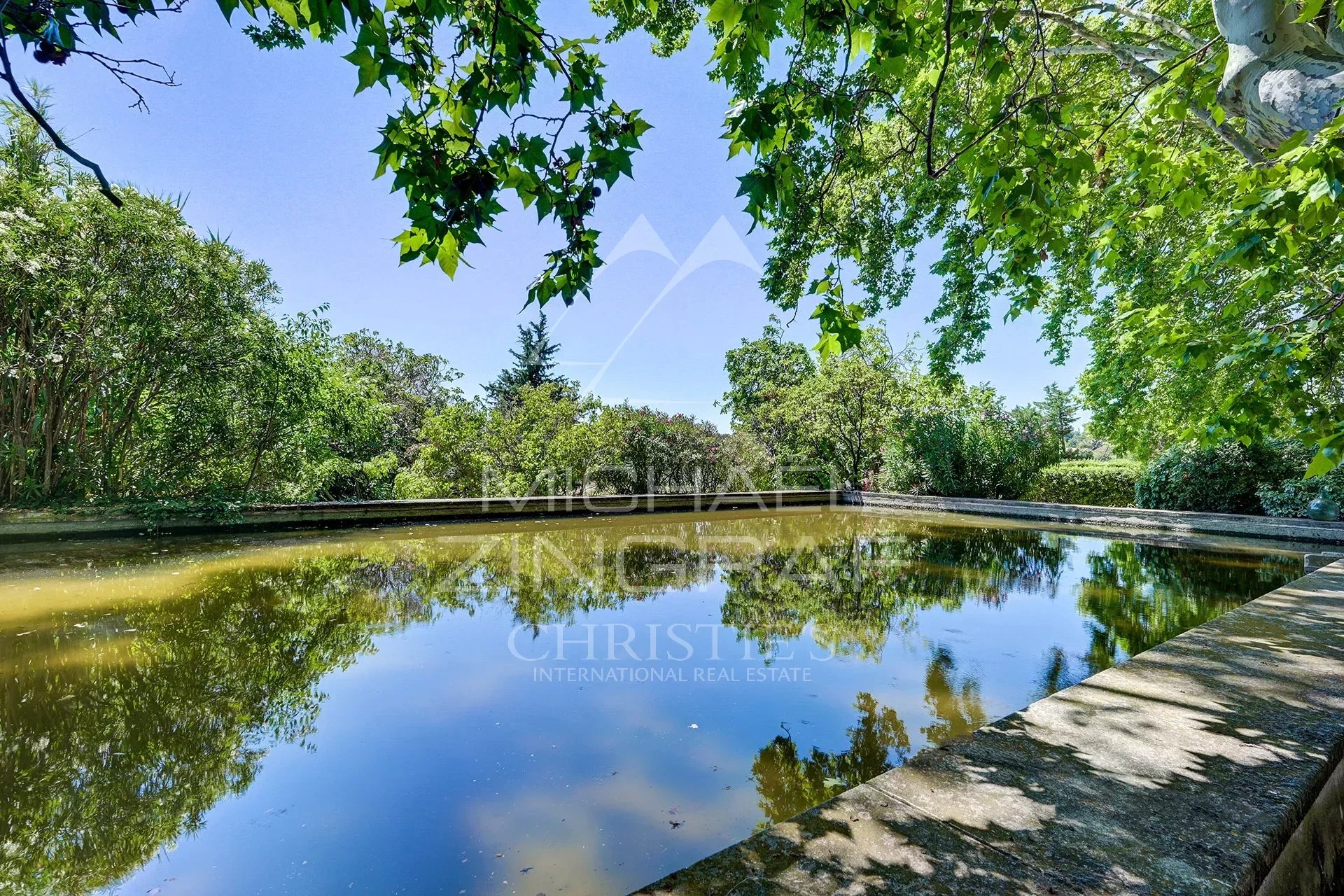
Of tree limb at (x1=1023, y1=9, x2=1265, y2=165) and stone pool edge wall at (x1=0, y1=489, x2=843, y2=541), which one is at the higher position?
tree limb at (x1=1023, y1=9, x2=1265, y2=165)

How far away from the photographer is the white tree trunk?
7.75 ft

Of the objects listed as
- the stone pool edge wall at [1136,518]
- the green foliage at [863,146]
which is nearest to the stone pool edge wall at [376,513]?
the stone pool edge wall at [1136,518]

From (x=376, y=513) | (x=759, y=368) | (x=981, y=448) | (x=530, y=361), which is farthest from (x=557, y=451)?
(x=530, y=361)

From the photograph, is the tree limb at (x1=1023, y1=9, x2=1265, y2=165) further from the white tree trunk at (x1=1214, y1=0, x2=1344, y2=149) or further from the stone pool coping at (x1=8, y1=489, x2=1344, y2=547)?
the stone pool coping at (x1=8, y1=489, x2=1344, y2=547)

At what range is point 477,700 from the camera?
2.50 metres

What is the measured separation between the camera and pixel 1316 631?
2.43 m

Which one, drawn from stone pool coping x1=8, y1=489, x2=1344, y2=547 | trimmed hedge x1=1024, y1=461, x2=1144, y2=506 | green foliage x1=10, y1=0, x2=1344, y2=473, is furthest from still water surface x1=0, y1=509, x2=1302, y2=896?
trimmed hedge x1=1024, y1=461, x2=1144, y2=506

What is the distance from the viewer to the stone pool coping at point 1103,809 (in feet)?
3.13

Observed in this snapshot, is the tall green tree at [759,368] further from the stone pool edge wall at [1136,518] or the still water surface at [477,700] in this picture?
the still water surface at [477,700]

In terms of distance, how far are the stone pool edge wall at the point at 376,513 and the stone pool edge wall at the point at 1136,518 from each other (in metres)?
3.07

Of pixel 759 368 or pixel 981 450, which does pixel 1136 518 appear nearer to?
pixel 981 450

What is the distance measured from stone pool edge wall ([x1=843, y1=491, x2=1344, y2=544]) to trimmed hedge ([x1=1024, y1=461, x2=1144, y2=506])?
1225 mm

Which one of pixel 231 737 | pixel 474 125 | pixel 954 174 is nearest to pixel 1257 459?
pixel 954 174

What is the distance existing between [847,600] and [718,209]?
9.39 meters
